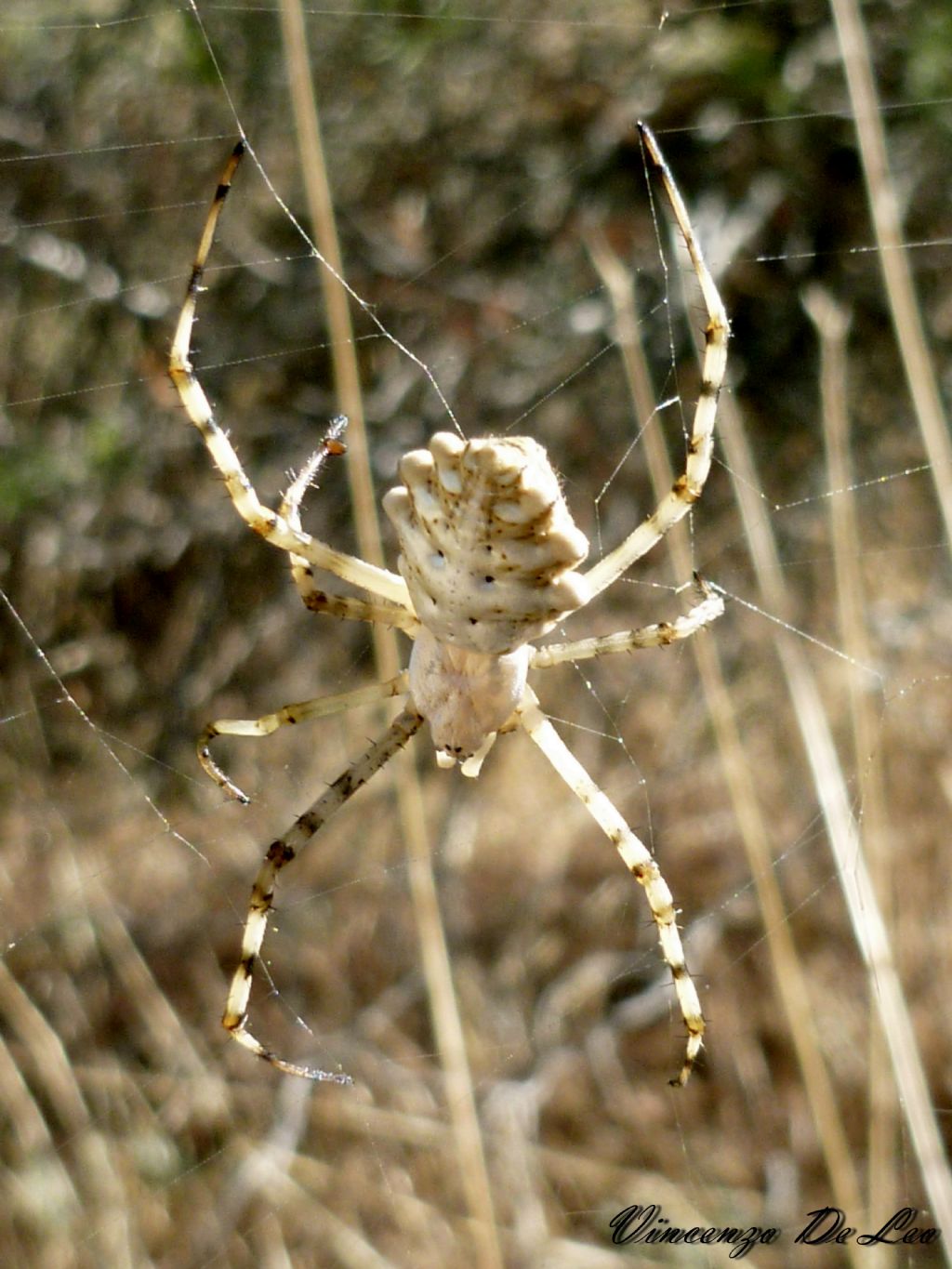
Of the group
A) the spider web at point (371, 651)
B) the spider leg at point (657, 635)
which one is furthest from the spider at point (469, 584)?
the spider web at point (371, 651)

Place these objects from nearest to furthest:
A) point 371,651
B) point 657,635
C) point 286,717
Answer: point 657,635 → point 286,717 → point 371,651

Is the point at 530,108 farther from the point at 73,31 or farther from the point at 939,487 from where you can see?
the point at 939,487

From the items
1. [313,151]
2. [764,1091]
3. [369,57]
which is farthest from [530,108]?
[764,1091]

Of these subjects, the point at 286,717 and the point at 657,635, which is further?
the point at 286,717

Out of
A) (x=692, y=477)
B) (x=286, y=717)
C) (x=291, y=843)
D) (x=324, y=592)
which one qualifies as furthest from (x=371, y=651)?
(x=692, y=477)

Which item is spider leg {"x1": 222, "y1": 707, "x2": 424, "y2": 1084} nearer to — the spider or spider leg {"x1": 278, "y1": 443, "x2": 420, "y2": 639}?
the spider

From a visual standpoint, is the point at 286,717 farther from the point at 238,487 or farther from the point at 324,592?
the point at 238,487

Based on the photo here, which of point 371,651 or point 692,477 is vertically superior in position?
point 692,477

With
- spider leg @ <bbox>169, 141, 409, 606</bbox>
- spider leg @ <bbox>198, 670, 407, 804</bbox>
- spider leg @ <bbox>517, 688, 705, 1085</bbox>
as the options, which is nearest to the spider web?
spider leg @ <bbox>517, 688, 705, 1085</bbox>
